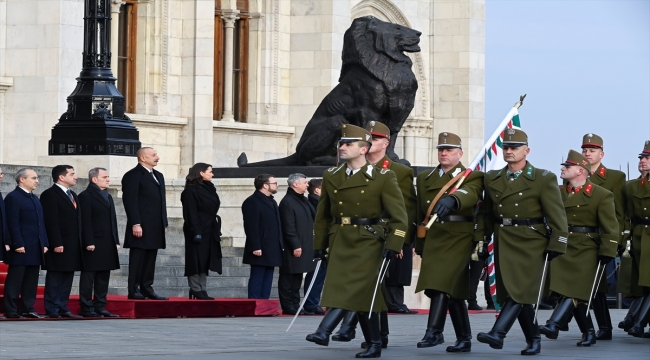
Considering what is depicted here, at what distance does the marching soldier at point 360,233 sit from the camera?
1142cm

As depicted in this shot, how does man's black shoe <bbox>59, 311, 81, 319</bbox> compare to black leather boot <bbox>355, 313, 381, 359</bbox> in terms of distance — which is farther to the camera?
man's black shoe <bbox>59, 311, 81, 319</bbox>

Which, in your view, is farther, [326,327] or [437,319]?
[437,319]

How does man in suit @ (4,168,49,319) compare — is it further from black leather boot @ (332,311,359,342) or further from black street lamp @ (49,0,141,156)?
black street lamp @ (49,0,141,156)

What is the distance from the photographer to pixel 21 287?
50.1ft

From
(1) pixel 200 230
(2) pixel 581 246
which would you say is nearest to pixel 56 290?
(1) pixel 200 230

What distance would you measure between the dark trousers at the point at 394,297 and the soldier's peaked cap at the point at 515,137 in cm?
585

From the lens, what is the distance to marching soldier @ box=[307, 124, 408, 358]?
37.5ft

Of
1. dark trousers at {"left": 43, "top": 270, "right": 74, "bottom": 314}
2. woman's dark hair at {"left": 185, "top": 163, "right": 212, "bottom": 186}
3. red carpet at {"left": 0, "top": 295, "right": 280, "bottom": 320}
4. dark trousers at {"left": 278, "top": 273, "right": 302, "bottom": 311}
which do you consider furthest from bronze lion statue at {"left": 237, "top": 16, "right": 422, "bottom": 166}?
dark trousers at {"left": 43, "top": 270, "right": 74, "bottom": 314}

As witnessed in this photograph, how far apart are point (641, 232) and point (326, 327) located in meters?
4.42

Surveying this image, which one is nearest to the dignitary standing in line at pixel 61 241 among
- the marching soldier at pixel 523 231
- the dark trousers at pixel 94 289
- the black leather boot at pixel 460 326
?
the dark trousers at pixel 94 289

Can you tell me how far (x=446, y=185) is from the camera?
481 inches

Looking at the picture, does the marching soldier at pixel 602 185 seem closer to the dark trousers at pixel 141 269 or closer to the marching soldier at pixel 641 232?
the marching soldier at pixel 641 232

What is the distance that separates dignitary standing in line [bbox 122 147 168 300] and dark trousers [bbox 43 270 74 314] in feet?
2.80

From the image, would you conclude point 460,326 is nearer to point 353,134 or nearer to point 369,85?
point 353,134
